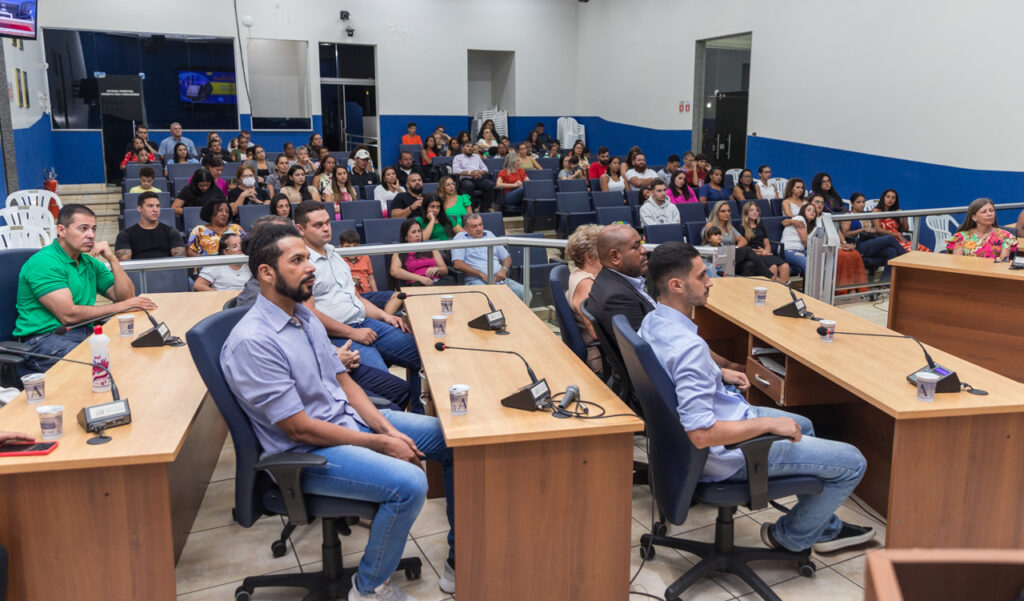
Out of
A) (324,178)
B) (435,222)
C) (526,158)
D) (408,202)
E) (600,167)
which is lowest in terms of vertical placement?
(435,222)

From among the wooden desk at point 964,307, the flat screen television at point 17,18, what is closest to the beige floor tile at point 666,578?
the wooden desk at point 964,307

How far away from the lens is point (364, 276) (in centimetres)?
486

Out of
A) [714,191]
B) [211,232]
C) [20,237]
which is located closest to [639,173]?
[714,191]

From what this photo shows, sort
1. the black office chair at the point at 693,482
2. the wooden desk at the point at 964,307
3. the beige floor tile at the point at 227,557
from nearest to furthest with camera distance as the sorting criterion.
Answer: the black office chair at the point at 693,482
the beige floor tile at the point at 227,557
the wooden desk at the point at 964,307

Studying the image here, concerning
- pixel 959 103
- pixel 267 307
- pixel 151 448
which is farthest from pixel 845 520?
pixel 959 103

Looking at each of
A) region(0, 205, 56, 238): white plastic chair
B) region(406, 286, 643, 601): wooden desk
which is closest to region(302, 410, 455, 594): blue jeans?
region(406, 286, 643, 601): wooden desk

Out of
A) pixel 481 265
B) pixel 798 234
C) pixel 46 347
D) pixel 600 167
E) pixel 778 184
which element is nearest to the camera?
pixel 46 347

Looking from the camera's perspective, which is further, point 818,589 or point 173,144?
point 173,144

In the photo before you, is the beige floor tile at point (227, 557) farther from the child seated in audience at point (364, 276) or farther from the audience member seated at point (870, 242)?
the audience member seated at point (870, 242)

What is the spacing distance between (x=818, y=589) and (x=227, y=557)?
210cm

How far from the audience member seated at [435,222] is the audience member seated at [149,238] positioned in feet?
6.25

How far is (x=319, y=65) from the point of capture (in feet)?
46.0

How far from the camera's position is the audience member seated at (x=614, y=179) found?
995 centimetres

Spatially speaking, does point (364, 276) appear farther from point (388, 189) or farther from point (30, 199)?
point (30, 199)
